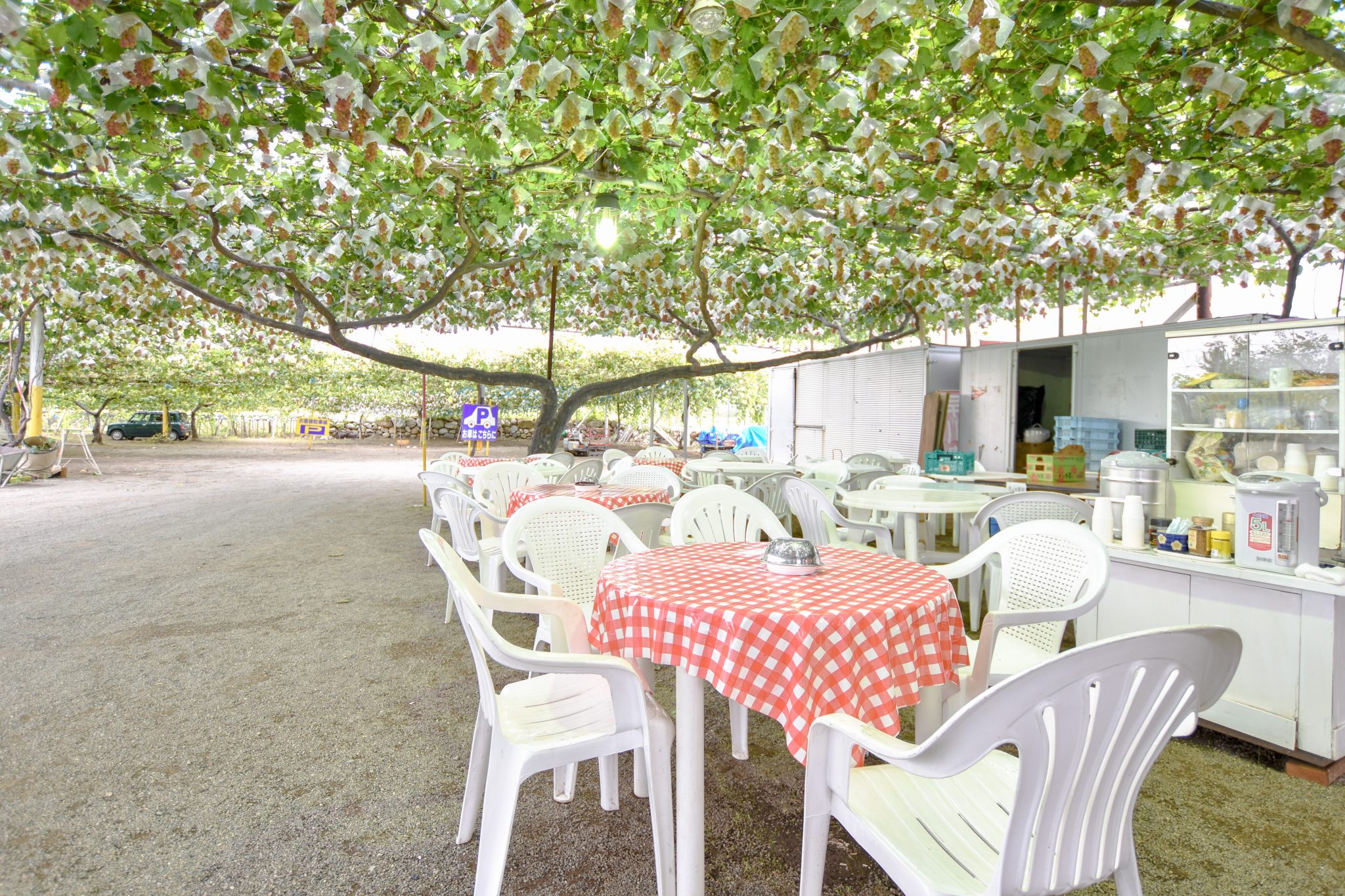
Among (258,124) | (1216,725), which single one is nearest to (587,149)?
(258,124)

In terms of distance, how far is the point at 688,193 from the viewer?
5684 millimetres

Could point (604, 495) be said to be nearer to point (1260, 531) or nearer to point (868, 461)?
point (1260, 531)

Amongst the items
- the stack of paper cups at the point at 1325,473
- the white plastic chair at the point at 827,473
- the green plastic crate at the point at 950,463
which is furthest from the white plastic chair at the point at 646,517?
the green plastic crate at the point at 950,463

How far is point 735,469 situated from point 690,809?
5474 mm

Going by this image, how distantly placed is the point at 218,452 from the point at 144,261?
58.7 feet

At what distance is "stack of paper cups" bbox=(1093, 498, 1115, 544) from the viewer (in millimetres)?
3299

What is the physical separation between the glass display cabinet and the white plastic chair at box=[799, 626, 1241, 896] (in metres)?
3.66

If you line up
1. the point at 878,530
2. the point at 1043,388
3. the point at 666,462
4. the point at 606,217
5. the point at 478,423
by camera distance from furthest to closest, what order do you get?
the point at 1043,388 < the point at 478,423 < the point at 666,462 < the point at 606,217 < the point at 878,530

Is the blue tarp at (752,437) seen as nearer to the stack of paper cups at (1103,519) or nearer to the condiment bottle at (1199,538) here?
the stack of paper cups at (1103,519)

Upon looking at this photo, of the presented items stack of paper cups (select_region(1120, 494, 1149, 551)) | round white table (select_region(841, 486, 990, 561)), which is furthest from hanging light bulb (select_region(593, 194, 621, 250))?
stack of paper cups (select_region(1120, 494, 1149, 551))

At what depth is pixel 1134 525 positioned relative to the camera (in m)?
3.22

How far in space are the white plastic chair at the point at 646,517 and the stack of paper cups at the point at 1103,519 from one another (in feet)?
6.93

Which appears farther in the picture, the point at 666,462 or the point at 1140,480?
the point at 666,462

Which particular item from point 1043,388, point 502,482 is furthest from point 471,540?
point 1043,388
